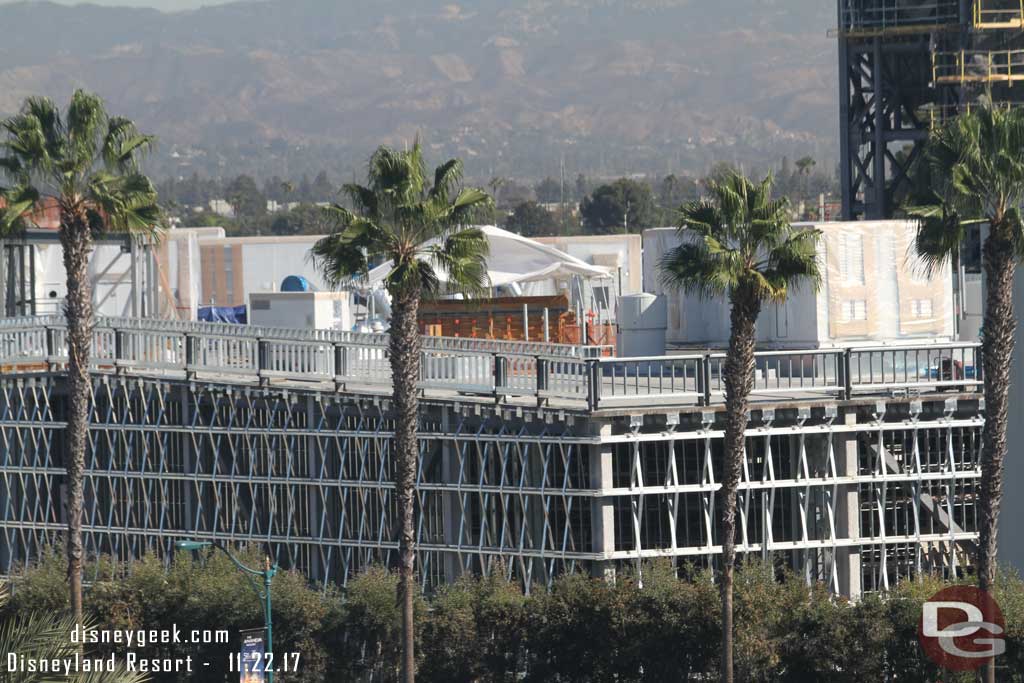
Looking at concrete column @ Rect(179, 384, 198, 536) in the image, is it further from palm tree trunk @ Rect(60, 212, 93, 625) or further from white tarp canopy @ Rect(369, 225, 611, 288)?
white tarp canopy @ Rect(369, 225, 611, 288)

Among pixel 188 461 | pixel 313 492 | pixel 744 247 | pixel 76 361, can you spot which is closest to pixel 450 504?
pixel 313 492

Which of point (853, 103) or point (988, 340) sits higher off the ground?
point (853, 103)

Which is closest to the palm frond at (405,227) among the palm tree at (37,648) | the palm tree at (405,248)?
the palm tree at (405,248)

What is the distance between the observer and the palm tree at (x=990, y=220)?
28.2 metres

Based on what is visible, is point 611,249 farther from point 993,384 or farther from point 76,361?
point 993,384

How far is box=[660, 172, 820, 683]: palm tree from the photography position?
95.1 feet

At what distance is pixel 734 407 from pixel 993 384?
3928 mm

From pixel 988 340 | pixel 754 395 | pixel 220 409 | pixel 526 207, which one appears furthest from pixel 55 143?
pixel 526 207

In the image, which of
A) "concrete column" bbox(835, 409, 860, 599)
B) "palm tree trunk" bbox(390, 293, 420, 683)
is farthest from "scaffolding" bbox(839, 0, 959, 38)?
"palm tree trunk" bbox(390, 293, 420, 683)

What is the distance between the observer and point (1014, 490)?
109 feet

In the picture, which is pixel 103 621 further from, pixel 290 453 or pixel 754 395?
pixel 754 395

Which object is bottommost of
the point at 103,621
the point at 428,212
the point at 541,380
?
the point at 103,621

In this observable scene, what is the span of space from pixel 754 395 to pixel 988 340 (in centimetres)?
737

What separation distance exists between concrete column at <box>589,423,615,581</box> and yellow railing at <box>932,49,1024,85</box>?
30.9 metres
